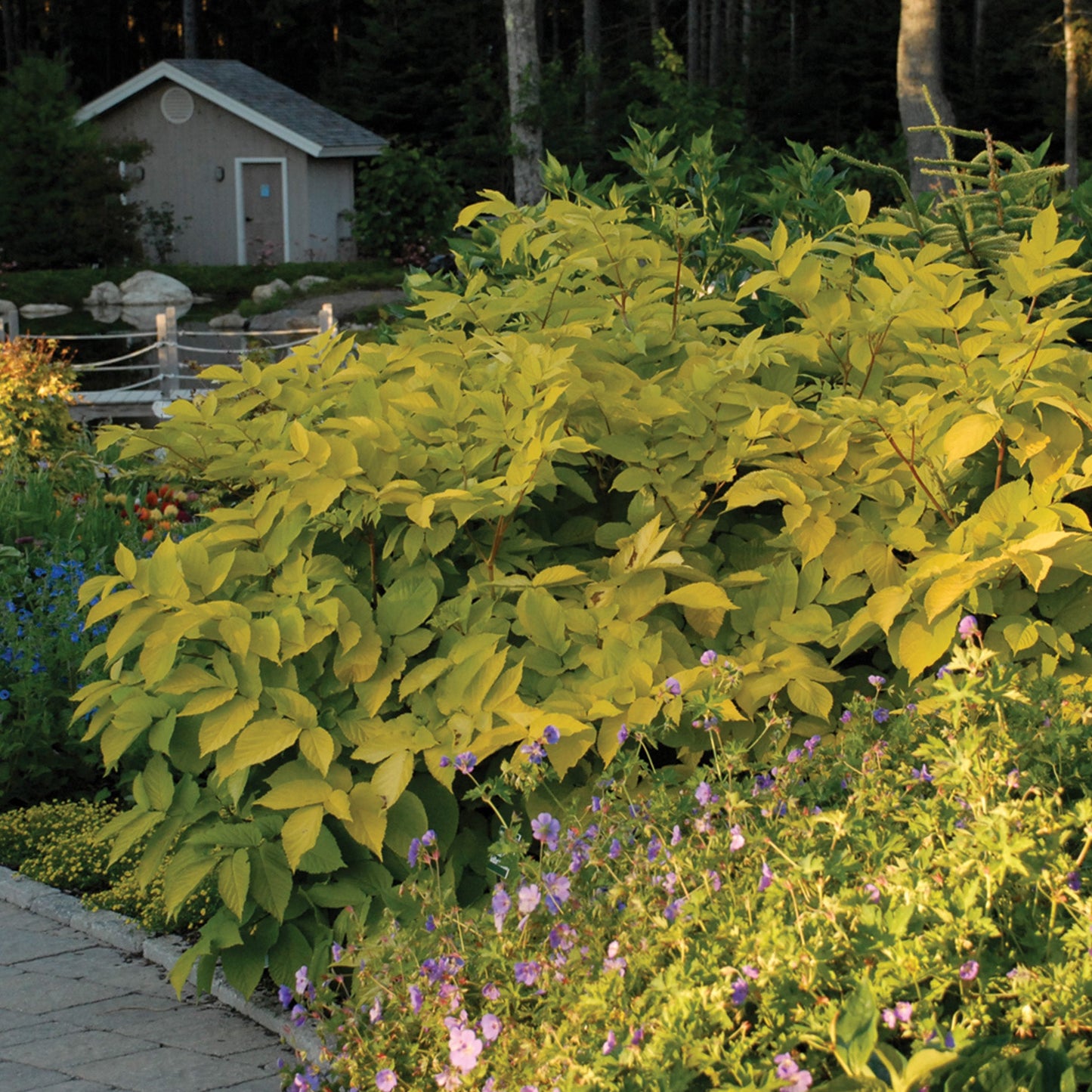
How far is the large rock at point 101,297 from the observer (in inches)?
1086

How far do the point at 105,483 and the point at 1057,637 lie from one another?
20.6ft

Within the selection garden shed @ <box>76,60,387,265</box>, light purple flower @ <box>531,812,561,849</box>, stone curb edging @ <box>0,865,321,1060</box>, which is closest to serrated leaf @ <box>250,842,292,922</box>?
stone curb edging @ <box>0,865,321,1060</box>

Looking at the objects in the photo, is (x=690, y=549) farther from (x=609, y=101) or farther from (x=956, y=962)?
(x=609, y=101)

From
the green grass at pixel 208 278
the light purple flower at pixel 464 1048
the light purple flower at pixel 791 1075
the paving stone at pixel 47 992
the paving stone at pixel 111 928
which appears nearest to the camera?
the light purple flower at pixel 791 1075

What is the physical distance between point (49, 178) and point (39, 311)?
12.4ft

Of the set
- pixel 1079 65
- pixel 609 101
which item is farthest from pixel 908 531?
pixel 609 101

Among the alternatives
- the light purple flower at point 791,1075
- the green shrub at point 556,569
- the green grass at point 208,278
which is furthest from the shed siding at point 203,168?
the light purple flower at point 791,1075

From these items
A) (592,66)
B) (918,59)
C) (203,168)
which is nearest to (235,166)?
(203,168)

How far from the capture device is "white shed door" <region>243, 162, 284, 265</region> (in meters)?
32.9

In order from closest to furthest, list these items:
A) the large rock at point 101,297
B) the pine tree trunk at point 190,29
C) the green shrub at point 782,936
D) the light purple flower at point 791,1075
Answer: the light purple flower at point 791,1075 → the green shrub at point 782,936 → the large rock at point 101,297 → the pine tree trunk at point 190,29

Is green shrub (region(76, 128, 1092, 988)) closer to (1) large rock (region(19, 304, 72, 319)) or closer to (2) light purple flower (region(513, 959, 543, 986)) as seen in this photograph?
(2) light purple flower (region(513, 959, 543, 986))

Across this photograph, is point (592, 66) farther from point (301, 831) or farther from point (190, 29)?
point (301, 831)

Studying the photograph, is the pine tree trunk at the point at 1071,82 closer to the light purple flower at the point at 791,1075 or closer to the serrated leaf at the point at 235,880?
the serrated leaf at the point at 235,880

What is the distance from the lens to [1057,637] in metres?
2.69
